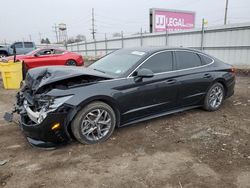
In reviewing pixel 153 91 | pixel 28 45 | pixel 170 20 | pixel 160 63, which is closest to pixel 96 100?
pixel 153 91

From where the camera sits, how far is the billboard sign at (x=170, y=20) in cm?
2156

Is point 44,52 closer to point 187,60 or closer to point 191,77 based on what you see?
point 187,60

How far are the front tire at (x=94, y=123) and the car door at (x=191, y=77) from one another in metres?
1.65

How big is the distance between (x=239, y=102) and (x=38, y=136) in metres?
5.11

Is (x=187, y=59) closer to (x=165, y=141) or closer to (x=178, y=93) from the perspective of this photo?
(x=178, y=93)

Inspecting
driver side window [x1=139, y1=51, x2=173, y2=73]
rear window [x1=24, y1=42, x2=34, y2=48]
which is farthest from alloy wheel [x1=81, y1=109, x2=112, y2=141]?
rear window [x1=24, y1=42, x2=34, y2=48]

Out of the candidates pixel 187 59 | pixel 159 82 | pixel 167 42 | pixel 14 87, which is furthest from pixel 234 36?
pixel 14 87

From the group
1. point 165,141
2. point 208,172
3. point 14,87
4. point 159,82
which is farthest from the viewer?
point 14,87

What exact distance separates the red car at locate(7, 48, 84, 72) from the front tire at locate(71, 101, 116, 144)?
27.7 feet

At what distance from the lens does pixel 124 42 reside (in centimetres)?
1991

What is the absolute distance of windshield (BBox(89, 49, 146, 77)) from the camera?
14.0 feet

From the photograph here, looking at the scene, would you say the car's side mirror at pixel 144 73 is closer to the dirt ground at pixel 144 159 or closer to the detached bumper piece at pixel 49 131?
the dirt ground at pixel 144 159

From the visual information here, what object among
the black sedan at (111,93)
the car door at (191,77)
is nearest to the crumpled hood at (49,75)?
the black sedan at (111,93)

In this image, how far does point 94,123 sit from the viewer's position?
3.75 meters
